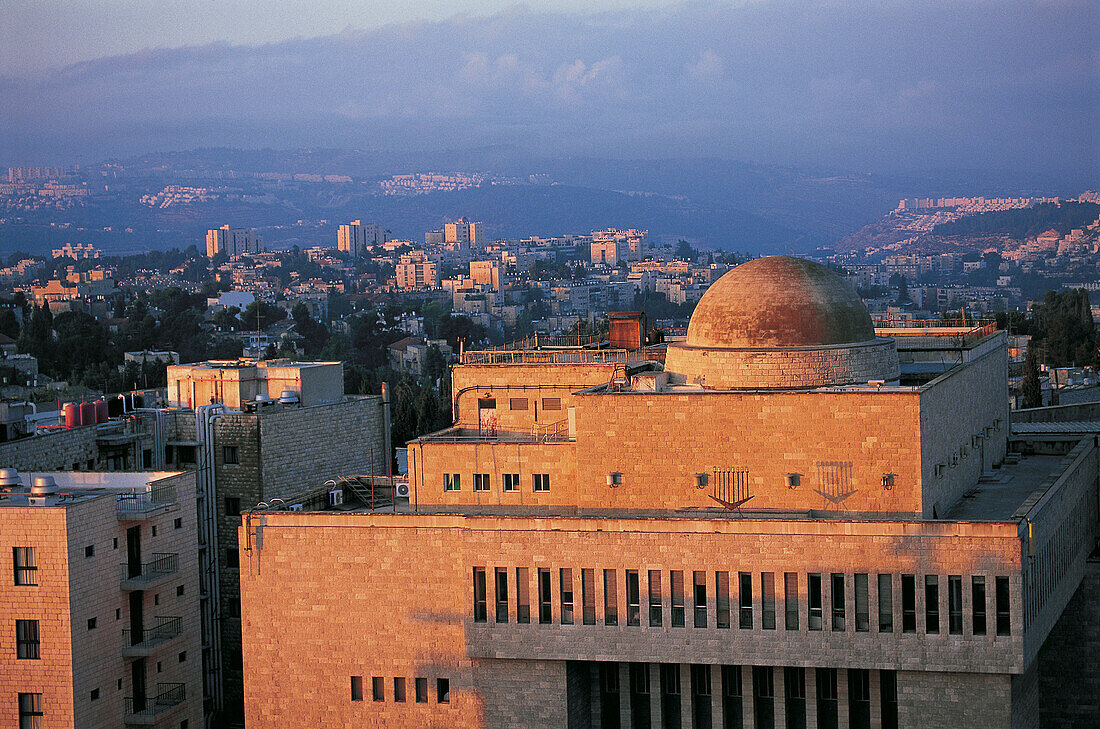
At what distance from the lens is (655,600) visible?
100 ft

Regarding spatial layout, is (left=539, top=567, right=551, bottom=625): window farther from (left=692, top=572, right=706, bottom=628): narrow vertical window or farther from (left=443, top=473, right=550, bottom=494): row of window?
(left=443, top=473, right=550, bottom=494): row of window

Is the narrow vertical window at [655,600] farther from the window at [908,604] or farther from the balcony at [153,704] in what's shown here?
the balcony at [153,704]

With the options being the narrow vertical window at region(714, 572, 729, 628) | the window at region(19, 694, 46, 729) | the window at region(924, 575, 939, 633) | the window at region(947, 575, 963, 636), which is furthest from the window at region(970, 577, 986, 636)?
the window at region(19, 694, 46, 729)

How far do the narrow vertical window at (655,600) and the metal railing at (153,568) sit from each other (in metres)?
12.4

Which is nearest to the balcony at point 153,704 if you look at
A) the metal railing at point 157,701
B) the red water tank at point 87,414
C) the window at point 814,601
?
the metal railing at point 157,701

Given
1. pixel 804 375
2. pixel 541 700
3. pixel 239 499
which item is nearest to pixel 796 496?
pixel 804 375

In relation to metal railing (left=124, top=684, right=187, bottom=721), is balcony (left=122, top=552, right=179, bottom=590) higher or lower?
higher

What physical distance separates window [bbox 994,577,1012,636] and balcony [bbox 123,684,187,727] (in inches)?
763

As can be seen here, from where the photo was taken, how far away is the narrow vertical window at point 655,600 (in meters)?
30.5

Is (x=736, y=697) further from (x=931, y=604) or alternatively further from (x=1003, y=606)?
(x=1003, y=606)

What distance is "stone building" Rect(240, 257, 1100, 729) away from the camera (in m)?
29.3

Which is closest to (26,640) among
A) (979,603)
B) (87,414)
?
(87,414)

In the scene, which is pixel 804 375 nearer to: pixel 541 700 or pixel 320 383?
pixel 541 700

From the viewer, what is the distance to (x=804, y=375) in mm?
34594
